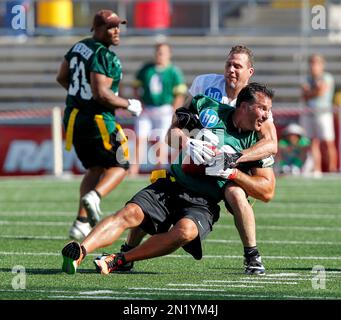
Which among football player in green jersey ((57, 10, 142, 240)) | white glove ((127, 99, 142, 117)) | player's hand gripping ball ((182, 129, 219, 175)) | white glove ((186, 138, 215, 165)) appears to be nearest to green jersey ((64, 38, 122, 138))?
football player in green jersey ((57, 10, 142, 240))

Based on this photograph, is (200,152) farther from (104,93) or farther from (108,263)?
(104,93)

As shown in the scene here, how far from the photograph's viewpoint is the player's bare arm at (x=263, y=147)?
7188 mm

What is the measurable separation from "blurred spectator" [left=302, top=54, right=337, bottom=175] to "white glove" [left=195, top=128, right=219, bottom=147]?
991 cm

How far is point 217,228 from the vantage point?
10352 mm

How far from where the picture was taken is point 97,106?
9.50m

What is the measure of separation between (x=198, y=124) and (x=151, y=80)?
30.4 feet

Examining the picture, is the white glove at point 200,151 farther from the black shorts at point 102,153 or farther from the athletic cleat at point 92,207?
the black shorts at point 102,153

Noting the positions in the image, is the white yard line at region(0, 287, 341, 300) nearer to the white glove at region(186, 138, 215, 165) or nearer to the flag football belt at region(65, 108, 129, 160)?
the white glove at region(186, 138, 215, 165)

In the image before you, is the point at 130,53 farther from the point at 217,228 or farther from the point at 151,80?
the point at 217,228

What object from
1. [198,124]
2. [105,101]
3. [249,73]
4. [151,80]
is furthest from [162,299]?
[151,80]

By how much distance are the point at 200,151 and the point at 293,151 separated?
10211 mm

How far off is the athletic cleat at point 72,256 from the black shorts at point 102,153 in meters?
2.67

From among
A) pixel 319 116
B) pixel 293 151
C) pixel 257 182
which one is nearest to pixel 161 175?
pixel 257 182

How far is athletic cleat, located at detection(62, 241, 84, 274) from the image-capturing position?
6824 millimetres
